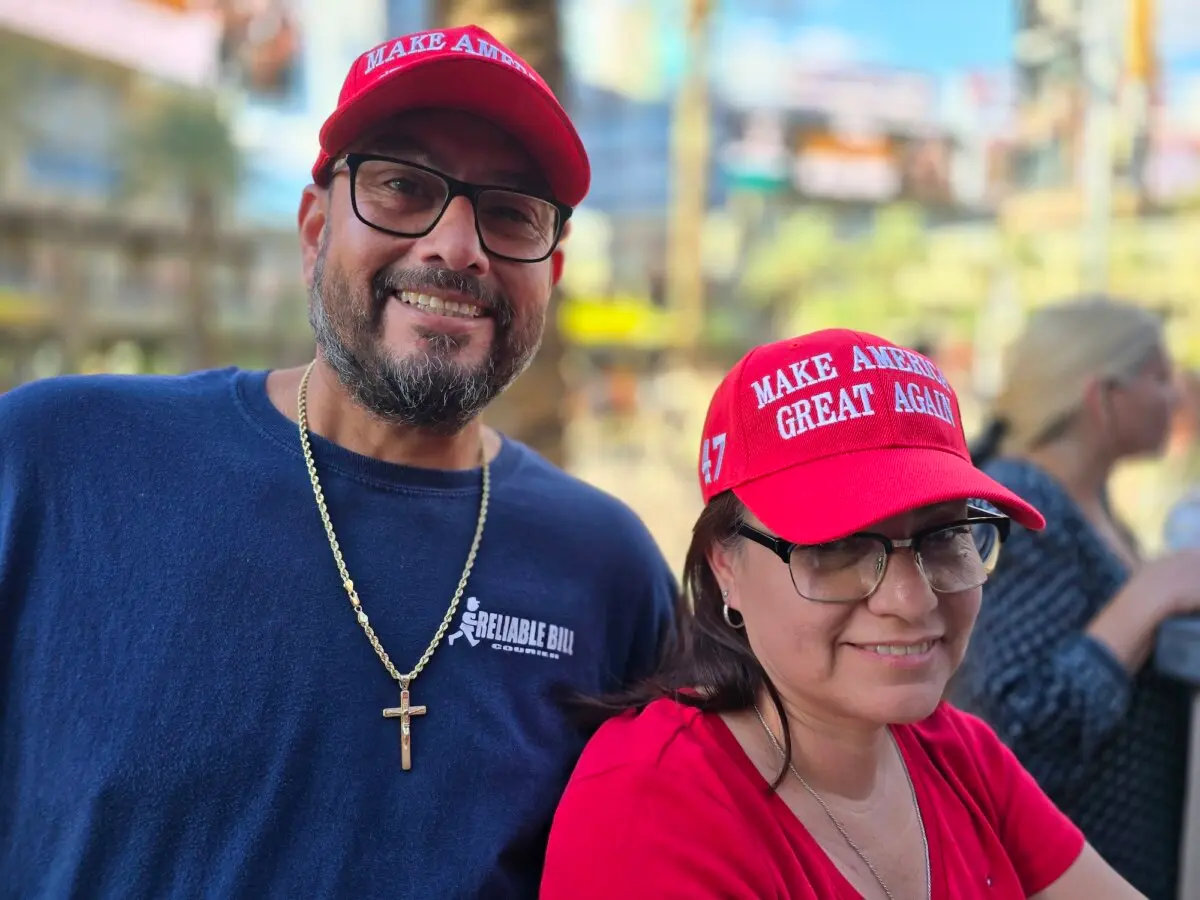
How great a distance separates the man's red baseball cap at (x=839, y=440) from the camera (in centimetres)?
154

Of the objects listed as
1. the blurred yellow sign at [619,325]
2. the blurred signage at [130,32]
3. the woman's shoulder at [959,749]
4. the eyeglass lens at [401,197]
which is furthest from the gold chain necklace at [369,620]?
the blurred yellow sign at [619,325]

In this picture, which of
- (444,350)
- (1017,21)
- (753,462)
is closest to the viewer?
(753,462)

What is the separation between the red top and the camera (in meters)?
1.48

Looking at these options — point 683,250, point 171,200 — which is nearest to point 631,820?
point 683,250

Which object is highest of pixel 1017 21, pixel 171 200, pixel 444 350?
pixel 1017 21

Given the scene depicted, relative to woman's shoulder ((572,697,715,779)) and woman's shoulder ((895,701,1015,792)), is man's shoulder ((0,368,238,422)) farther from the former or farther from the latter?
woman's shoulder ((895,701,1015,792))

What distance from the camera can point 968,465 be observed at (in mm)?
1634

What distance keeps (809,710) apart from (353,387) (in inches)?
35.4

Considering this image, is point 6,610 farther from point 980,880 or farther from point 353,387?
point 980,880

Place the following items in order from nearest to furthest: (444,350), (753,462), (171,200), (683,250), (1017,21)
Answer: (753,462)
(444,350)
(683,250)
(171,200)
(1017,21)

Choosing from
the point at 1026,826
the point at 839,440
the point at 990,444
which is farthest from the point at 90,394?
the point at 990,444

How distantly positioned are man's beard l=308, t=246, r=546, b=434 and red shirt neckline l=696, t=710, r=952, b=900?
646 millimetres

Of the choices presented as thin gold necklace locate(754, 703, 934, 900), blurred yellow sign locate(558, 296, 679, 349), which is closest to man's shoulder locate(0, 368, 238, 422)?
thin gold necklace locate(754, 703, 934, 900)

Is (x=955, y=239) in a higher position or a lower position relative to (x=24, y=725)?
higher
